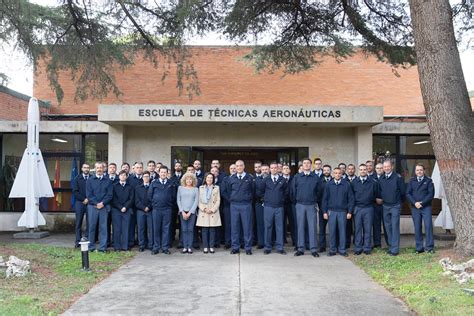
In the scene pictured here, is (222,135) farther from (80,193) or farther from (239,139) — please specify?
(80,193)

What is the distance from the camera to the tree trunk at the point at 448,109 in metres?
9.19

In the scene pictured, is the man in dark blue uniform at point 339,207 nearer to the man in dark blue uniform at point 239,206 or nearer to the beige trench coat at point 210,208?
the man in dark blue uniform at point 239,206

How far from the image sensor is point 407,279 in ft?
26.9

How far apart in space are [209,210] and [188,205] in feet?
1.40

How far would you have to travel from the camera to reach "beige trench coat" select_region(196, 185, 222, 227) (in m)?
10.9

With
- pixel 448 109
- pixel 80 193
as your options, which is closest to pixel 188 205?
pixel 80 193

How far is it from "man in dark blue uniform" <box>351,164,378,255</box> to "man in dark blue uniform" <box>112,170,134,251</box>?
4.53 meters

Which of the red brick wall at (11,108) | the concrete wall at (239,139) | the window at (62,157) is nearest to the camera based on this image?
the concrete wall at (239,139)

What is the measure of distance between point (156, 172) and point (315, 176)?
3438 millimetres

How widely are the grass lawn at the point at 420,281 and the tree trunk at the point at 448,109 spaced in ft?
2.61

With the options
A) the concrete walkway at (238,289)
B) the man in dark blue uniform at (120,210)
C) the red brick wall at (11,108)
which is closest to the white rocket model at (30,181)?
the man in dark blue uniform at (120,210)

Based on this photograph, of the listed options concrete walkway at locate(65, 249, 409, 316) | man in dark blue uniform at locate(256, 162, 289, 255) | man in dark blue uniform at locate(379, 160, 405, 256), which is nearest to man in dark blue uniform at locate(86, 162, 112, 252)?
concrete walkway at locate(65, 249, 409, 316)

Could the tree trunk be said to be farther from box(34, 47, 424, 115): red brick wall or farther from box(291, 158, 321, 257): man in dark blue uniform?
box(34, 47, 424, 115): red brick wall

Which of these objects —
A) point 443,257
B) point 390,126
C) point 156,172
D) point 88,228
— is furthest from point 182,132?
point 443,257
